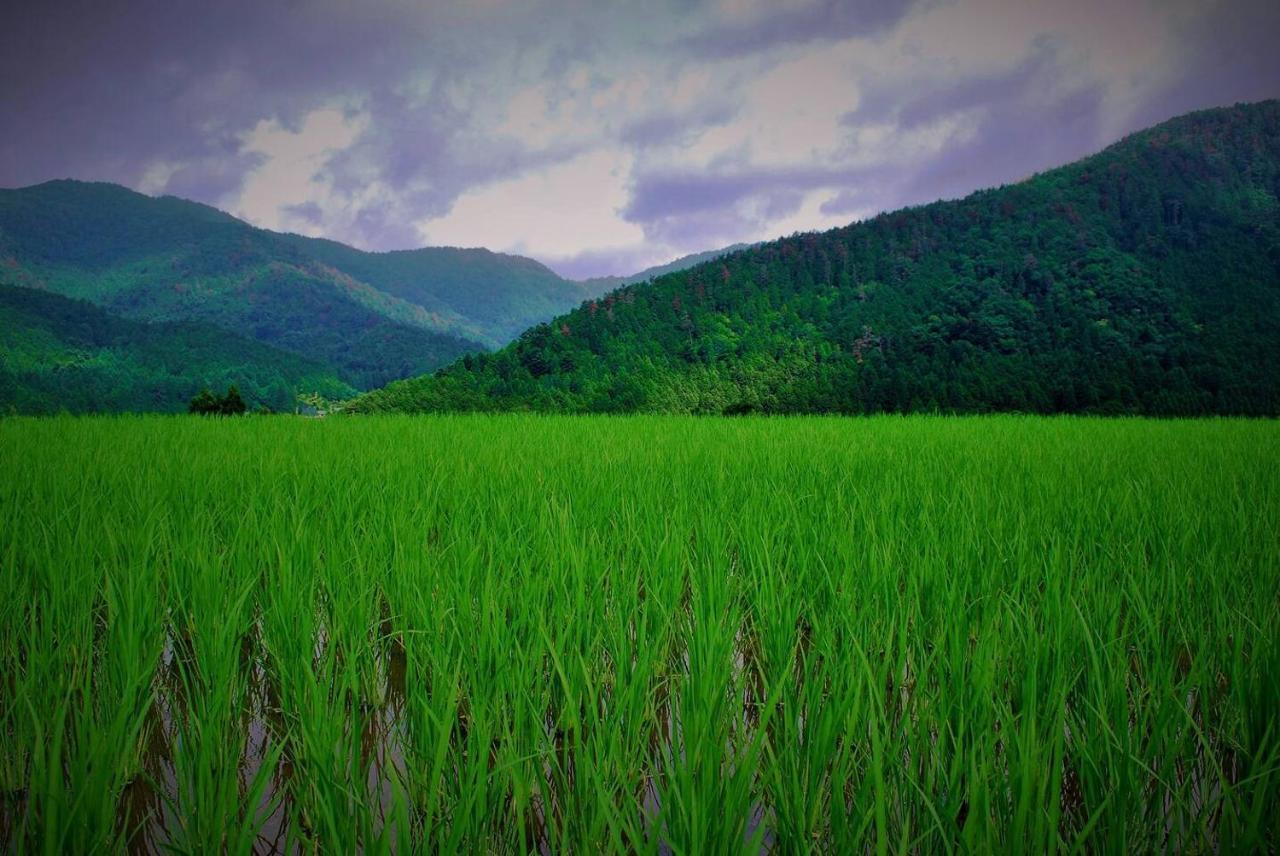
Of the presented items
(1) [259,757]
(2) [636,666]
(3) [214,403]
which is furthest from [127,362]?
(2) [636,666]

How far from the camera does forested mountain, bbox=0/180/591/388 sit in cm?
9512

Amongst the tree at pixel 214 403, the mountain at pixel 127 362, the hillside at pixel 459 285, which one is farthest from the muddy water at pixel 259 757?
the hillside at pixel 459 285

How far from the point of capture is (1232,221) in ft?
127

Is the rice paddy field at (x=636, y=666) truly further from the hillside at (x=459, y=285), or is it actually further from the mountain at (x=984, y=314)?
the hillside at (x=459, y=285)

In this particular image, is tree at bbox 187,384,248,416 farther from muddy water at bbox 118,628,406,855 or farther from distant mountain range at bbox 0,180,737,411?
distant mountain range at bbox 0,180,737,411

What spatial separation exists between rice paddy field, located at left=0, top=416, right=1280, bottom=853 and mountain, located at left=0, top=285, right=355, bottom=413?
52.7m

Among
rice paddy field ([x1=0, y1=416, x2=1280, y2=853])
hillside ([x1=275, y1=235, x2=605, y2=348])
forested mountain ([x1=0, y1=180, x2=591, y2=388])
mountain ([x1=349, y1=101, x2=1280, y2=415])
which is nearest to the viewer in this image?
rice paddy field ([x1=0, y1=416, x2=1280, y2=853])

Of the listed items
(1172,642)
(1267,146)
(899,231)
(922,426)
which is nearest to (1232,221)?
(1267,146)

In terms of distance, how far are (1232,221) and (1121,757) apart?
53858 millimetres

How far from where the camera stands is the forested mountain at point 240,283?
9512 centimetres

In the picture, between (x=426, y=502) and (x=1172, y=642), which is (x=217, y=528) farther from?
(x=1172, y=642)

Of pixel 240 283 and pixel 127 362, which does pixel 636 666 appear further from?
pixel 240 283

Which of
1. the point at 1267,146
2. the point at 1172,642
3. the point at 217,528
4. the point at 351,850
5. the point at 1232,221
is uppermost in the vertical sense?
the point at 1267,146

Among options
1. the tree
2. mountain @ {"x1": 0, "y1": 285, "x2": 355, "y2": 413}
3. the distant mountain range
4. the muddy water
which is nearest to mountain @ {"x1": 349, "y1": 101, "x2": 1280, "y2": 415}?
the tree
